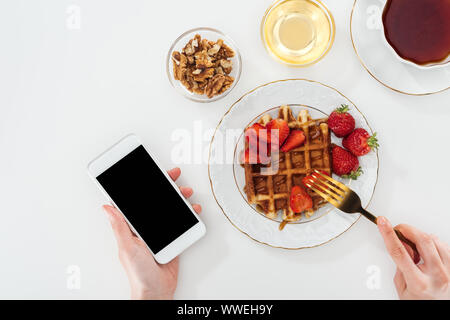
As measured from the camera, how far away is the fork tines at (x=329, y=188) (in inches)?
46.4

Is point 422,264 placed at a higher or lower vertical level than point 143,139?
lower

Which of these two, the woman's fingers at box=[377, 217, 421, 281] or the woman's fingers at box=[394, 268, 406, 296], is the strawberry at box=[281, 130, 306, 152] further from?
the woman's fingers at box=[394, 268, 406, 296]

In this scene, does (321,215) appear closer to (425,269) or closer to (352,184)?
(352,184)

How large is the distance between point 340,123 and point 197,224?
59 cm

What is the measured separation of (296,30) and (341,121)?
1.20 feet

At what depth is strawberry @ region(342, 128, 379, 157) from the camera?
117cm

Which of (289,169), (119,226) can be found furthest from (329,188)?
(119,226)

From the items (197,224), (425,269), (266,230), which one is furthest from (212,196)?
(425,269)

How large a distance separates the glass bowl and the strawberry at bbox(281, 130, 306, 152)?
26 cm

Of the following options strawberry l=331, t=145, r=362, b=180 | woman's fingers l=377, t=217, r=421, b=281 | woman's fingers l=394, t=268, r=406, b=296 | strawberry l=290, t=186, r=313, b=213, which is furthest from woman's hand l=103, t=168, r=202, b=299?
woman's fingers l=394, t=268, r=406, b=296

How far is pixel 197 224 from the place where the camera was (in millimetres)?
1252

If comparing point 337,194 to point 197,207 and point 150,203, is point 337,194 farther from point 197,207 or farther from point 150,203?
point 150,203

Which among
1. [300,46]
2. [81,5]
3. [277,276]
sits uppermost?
[81,5]

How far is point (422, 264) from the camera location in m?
1.27
